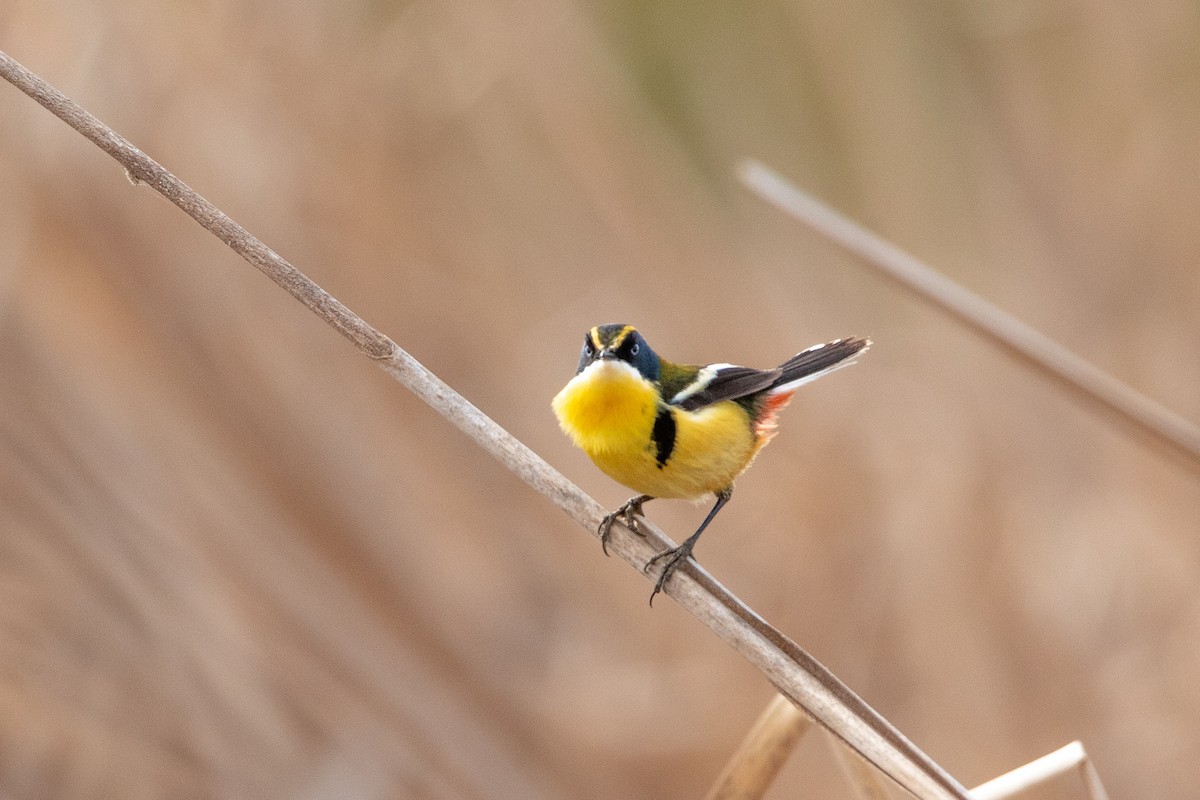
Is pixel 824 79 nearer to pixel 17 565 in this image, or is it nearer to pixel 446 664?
pixel 446 664

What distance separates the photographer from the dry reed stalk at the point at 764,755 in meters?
1.86

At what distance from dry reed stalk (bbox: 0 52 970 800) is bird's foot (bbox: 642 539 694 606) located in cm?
4

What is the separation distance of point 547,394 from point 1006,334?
4.11 ft

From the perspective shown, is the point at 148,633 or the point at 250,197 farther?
the point at 250,197

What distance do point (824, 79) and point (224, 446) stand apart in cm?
202

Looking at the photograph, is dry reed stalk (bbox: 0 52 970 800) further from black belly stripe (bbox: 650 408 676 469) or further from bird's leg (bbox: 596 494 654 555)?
black belly stripe (bbox: 650 408 676 469)

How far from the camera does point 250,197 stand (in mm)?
2578

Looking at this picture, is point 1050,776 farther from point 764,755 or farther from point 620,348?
point 620,348

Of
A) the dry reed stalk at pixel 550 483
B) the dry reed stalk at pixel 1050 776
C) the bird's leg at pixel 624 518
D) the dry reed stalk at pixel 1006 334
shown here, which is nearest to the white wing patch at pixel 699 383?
the bird's leg at pixel 624 518

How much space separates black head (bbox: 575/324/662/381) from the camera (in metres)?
2.23

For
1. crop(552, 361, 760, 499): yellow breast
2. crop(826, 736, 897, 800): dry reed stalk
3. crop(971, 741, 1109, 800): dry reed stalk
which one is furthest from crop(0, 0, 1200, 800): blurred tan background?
crop(971, 741, 1109, 800): dry reed stalk

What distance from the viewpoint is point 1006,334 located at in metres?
2.16

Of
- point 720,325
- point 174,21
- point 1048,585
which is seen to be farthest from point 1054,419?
point 174,21

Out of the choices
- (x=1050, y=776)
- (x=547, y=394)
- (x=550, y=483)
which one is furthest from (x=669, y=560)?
(x=547, y=394)
